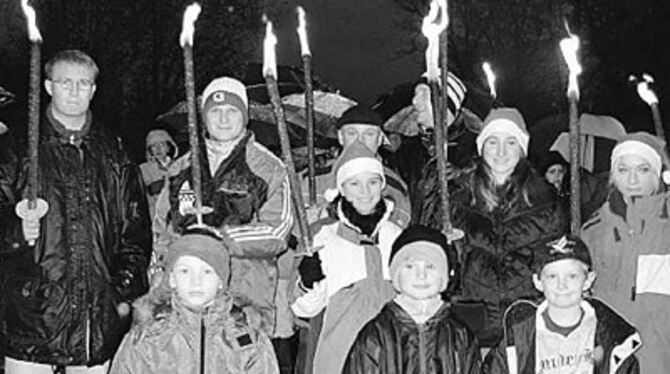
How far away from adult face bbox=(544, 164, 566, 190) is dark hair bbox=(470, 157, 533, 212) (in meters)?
3.08

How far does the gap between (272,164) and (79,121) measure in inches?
45.4

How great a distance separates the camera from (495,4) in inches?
1066

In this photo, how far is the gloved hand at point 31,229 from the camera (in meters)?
5.47

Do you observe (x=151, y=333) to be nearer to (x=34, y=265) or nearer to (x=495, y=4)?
(x=34, y=265)

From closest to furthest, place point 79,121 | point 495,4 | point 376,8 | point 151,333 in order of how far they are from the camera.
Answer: point 151,333 → point 79,121 → point 495,4 → point 376,8

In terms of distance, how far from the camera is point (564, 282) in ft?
18.8

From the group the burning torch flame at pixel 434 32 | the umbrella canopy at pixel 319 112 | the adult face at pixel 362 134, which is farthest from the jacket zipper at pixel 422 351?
the umbrella canopy at pixel 319 112

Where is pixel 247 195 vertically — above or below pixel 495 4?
below

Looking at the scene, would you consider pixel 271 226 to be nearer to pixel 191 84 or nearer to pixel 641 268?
pixel 191 84

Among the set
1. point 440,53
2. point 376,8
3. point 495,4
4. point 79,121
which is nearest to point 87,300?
point 79,121

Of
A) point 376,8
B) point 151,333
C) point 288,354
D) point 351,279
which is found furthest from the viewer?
point 376,8

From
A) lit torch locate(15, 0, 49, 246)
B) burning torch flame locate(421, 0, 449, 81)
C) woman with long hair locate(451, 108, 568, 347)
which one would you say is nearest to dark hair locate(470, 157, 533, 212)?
woman with long hair locate(451, 108, 568, 347)

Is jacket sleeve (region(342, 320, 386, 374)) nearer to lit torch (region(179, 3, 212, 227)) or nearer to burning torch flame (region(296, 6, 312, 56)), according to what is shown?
lit torch (region(179, 3, 212, 227))

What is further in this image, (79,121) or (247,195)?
(247,195)
